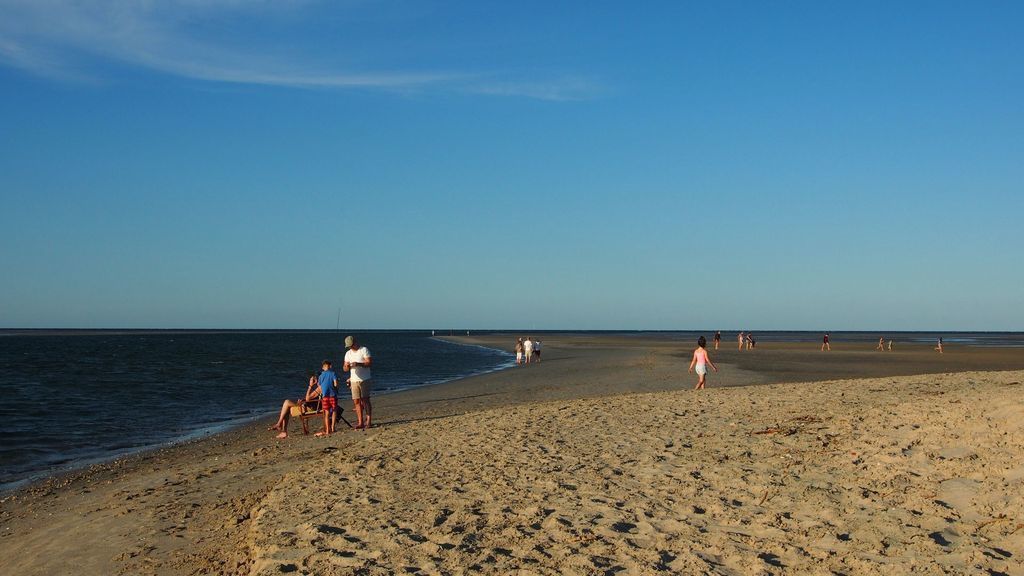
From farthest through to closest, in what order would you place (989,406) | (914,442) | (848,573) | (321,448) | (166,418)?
(166,418) < (321,448) < (989,406) < (914,442) < (848,573)

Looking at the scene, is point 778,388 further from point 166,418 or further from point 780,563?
point 166,418

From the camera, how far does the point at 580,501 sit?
7.59m

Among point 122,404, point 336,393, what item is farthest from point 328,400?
point 122,404

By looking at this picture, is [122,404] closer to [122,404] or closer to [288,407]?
[122,404]

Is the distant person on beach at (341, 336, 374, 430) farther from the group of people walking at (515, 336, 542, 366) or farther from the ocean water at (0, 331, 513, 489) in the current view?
the group of people walking at (515, 336, 542, 366)

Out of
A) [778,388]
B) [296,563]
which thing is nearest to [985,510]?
[296,563]

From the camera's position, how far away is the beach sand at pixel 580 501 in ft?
19.8

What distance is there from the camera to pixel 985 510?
688 cm

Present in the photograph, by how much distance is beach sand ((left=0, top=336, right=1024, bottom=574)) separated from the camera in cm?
604

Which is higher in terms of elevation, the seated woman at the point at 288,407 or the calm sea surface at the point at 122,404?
the seated woman at the point at 288,407

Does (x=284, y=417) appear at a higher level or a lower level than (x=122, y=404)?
higher

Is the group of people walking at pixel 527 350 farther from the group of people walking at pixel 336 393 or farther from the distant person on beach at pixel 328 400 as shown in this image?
the distant person on beach at pixel 328 400

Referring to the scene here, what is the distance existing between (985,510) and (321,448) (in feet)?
32.0

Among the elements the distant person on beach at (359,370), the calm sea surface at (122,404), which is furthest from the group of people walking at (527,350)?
the distant person on beach at (359,370)
